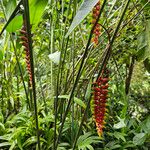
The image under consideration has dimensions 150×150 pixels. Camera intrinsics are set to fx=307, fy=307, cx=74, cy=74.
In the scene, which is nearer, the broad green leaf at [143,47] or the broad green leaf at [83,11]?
the broad green leaf at [83,11]

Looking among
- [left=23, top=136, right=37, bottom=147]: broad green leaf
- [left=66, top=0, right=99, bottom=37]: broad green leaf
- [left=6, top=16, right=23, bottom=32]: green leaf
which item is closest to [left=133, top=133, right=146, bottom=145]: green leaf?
[left=23, top=136, right=37, bottom=147]: broad green leaf

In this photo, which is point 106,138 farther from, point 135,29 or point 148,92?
point 148,92

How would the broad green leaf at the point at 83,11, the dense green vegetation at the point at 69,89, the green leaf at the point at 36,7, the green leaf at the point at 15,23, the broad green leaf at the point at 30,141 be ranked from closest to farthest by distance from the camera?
the broad green leaf at the point at 83,11 → the green leaf at the point at 36,7 → the green leaf at the point at 15,23 → the dense green vegetation at the point at 69,89 → the broad green leaf at the point at 30,141

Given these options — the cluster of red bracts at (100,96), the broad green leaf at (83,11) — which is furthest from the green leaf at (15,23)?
the broad green leaf at (83,11)

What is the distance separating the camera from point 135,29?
1654mm

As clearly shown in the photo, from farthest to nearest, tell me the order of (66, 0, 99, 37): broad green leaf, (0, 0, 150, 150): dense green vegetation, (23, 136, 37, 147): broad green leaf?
(23, 136, 37, 147): broad green leaf → (0, 0, 150, 150): dense green vegetation → (66, 0, 99, 37): broad green leaf

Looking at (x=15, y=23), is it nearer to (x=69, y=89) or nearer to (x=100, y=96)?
(x=100, y=96)

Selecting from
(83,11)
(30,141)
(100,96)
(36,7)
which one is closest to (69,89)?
(30,141)

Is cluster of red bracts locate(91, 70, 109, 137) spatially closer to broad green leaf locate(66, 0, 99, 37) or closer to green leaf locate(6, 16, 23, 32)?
green leaf locate(6, 16, 23, 32)

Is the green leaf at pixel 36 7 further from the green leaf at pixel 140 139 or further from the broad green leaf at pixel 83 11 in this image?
the green leaf at pixel 140 139

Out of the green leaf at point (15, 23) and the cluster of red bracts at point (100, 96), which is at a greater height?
the green leaf at point (15, 23)

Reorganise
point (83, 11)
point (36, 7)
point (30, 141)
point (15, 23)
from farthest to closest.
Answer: point (30, 141), point (15, 23), point (36, 7), point (83, 11)

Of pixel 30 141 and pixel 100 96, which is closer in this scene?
pixel 100 96

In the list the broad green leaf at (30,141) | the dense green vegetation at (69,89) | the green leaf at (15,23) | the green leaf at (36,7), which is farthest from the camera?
the broad green leaf at (30,141)
